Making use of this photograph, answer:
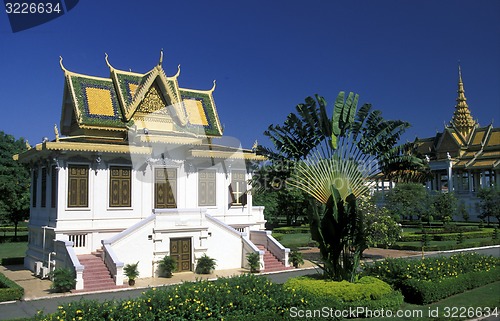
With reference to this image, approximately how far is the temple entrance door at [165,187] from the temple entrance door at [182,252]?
2584 mm

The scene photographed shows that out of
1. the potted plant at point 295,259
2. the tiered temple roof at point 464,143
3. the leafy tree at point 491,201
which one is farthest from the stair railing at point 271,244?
the tiered temple roof at point 464,143

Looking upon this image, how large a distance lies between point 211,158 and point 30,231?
996cm

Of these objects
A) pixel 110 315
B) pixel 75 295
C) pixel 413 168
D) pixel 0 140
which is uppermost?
pixel 0 140

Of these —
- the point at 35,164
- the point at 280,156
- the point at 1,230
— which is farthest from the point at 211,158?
the point at 1,230

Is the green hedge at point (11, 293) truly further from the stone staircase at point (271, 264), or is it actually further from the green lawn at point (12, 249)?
the green lawn at point (12, 249)

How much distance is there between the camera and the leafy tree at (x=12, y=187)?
36656 mm

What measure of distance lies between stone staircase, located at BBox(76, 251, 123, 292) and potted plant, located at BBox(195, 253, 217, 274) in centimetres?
404

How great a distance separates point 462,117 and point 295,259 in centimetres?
5828

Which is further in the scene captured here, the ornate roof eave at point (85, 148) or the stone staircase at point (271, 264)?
the stone staircase at point (271, 264)

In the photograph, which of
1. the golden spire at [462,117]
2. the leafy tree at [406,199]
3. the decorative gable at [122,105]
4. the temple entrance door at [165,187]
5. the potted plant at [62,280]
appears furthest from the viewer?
the golden spire at [462,117]

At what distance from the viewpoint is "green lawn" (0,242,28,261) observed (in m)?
28.9

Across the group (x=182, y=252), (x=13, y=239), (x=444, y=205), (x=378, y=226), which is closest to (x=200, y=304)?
(x=182, y=252)

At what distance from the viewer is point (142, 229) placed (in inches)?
803

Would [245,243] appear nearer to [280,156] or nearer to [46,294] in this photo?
[280,156]
